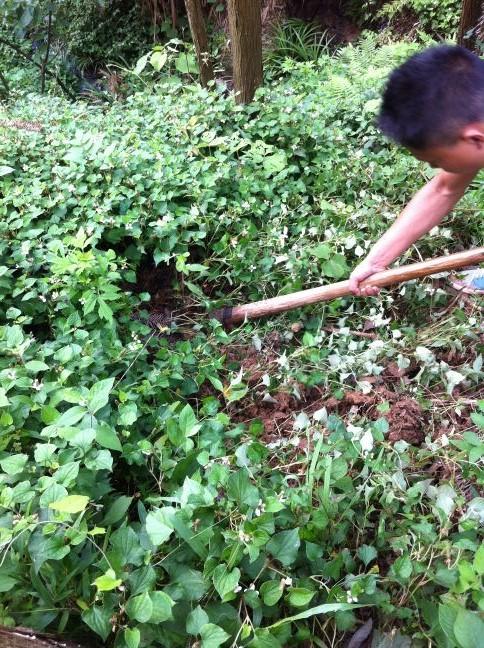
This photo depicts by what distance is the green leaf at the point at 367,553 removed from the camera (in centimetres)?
159

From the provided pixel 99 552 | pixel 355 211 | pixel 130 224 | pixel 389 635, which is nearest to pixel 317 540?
pixel 389 635

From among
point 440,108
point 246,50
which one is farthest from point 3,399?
point 246,50

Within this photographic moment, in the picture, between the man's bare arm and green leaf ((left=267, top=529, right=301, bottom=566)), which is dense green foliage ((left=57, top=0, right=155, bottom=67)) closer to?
the man's bare arm

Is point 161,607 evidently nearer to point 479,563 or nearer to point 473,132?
point 479,563

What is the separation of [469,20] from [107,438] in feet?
16.3

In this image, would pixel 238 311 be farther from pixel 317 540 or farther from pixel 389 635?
pixel 389 635

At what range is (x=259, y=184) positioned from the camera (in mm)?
3072

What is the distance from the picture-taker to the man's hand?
2.33m

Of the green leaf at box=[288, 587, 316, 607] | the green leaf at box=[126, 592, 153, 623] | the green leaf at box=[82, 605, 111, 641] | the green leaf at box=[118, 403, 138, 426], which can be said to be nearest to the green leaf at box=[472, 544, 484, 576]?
the green leaf at box=[288, 587, 316, 607]

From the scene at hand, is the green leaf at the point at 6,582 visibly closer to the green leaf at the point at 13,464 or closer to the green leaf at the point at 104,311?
the green leaf at the point at 13,464

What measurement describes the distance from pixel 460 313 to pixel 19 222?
229cm

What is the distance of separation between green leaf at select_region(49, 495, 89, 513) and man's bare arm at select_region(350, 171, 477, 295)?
1.59 metres

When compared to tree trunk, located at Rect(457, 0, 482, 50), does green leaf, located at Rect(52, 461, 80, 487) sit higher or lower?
lower

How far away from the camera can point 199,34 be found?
4.00m
